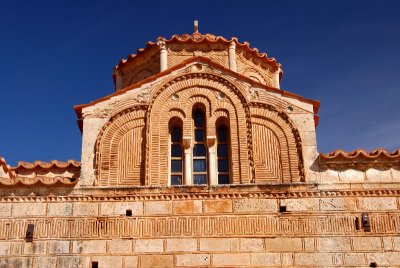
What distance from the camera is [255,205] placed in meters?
10.9

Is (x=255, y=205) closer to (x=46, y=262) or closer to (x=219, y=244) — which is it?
(x=219, y=244)

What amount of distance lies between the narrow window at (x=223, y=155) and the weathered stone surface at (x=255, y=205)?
25.9 inches

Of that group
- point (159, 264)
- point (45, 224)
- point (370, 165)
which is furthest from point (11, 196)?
point (370, 165)

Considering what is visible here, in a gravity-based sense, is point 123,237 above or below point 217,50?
below

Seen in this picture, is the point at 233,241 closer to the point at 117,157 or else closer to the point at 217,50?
the point at 117,157

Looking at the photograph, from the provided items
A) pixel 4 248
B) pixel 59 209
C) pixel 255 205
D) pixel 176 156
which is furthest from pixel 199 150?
pixel 4 248

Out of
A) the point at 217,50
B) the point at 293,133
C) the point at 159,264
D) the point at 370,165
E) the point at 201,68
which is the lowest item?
the point at 159,264

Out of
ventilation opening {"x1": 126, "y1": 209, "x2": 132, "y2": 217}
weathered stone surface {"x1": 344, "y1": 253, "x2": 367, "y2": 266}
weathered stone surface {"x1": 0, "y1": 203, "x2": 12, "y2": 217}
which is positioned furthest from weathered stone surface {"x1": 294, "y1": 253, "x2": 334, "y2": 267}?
weathered stone surface {"x1": 0, "y1": 203, "x2": 12, "y2": 217}

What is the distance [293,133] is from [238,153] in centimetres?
125

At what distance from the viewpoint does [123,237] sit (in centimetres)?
Answer: 1065

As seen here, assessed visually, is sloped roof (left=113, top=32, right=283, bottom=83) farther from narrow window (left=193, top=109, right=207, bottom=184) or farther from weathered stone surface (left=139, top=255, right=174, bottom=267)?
weathered stone surface (left=139, top=255, right=174, bottom=267)

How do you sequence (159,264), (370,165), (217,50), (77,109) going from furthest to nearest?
(217,50)
(77,109)
(370,165)
(159,264)

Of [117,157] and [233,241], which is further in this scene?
[117,157]

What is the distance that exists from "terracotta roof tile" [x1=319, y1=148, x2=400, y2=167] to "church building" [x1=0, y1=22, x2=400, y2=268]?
0.02 metres
